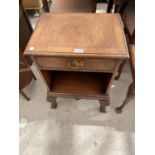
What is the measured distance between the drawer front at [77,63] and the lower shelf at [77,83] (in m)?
0.21

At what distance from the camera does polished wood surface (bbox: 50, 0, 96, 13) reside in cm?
142

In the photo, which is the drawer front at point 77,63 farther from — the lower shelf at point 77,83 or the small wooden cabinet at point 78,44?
the lower shelf at point 77,83

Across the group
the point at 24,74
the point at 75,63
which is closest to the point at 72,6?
the point at 24,74

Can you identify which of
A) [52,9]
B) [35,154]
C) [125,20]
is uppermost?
[52,9]

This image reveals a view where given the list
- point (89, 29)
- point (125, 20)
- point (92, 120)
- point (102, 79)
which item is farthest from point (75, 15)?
point (92, 120)

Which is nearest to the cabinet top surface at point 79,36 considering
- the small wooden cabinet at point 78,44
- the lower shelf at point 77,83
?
the small wooden cabinet at point 78,44

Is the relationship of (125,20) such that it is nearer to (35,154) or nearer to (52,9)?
(52,9)

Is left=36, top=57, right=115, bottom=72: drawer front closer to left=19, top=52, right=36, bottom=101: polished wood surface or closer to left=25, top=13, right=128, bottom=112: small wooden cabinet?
left=25, top=13, right=128, bottom=112: small wooden cabinet

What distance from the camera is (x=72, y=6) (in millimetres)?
1463

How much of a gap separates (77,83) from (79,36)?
1.27 ft

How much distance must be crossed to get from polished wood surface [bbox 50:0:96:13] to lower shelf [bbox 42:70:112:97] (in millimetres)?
551

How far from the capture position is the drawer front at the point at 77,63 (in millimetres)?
833

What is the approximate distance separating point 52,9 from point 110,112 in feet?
3.12
